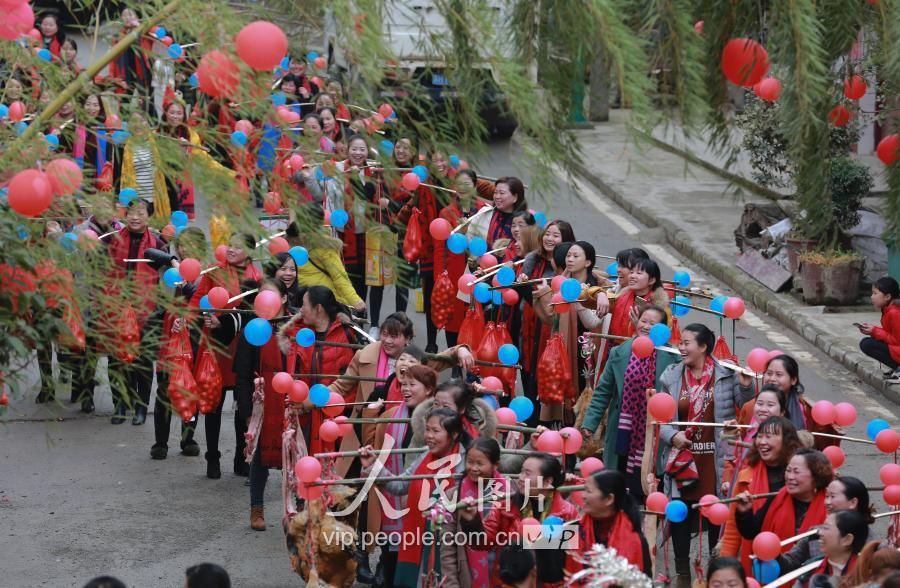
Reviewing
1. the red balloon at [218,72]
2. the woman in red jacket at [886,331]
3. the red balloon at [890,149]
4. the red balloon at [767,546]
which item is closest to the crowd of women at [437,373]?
the red balloon at [767,546]

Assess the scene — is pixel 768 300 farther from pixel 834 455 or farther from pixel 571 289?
pixel 834 455

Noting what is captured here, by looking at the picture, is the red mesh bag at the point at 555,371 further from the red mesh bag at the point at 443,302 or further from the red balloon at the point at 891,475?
the red balloon at the point at 891,475

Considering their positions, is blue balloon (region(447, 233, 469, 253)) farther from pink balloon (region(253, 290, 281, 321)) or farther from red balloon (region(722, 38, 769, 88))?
red balloon (region(722, 38, 769, 88))

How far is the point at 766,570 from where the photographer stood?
6258 mm

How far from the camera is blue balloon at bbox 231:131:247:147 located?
5.19m

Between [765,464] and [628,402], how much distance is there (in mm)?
1277

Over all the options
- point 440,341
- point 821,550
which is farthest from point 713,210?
point 821,550

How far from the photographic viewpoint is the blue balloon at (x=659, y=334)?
771cm

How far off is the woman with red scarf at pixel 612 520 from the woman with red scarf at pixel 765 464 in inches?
27.1

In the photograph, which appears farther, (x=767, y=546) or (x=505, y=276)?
(x=505, y=276)

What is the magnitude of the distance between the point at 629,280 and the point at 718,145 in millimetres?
3537

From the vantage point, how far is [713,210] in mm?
18031

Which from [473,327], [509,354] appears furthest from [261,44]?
[473,327]

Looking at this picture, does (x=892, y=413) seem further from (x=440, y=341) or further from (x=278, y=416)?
(x=278, y=416)
